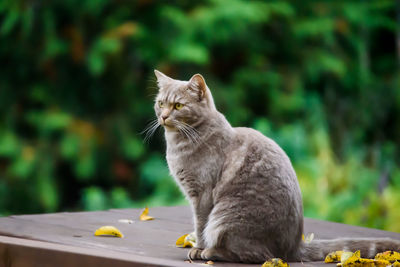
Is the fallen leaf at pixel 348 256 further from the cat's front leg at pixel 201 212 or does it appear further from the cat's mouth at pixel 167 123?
the cat's mouth at pixel 167 123

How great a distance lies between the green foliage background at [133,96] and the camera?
5641 mm

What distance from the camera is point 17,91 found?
5.95 m

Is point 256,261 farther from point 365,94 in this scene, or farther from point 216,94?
point 365,94

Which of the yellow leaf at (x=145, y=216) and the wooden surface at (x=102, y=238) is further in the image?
the yellow leaf at (x=145, y=216)

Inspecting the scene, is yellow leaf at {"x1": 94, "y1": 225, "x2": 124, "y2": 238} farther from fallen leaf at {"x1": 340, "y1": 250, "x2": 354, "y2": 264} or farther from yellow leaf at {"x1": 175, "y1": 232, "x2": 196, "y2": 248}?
fallen leaf at {"x1": 340, "y1": 250, "x2": 354, "y2": 264}

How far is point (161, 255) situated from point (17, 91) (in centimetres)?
420

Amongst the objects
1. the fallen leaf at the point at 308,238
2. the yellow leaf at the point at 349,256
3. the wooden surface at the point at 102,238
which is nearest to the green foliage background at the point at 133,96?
the wooden surface at the point at 102,238

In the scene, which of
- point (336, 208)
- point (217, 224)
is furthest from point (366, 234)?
point (336, 208)

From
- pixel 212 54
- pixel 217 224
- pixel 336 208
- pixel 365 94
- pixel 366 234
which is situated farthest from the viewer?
pixel 365 94

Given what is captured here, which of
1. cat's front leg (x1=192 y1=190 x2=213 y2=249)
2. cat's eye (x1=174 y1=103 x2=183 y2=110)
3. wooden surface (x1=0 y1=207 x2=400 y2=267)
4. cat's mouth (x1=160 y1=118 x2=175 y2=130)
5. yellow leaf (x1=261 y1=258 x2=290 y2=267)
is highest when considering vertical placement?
cat's eye (x1=174 y1=103 x2=183 y2=110)

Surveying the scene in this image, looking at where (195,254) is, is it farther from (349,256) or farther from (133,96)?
(133,96)

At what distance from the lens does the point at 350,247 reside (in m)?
2.29

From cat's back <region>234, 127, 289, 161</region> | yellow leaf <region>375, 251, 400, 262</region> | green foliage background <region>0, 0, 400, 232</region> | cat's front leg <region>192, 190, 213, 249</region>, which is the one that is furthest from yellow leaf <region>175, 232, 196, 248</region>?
green foliage background <region>0, 0, 400, 232</region>

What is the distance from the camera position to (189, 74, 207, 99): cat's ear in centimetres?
233
